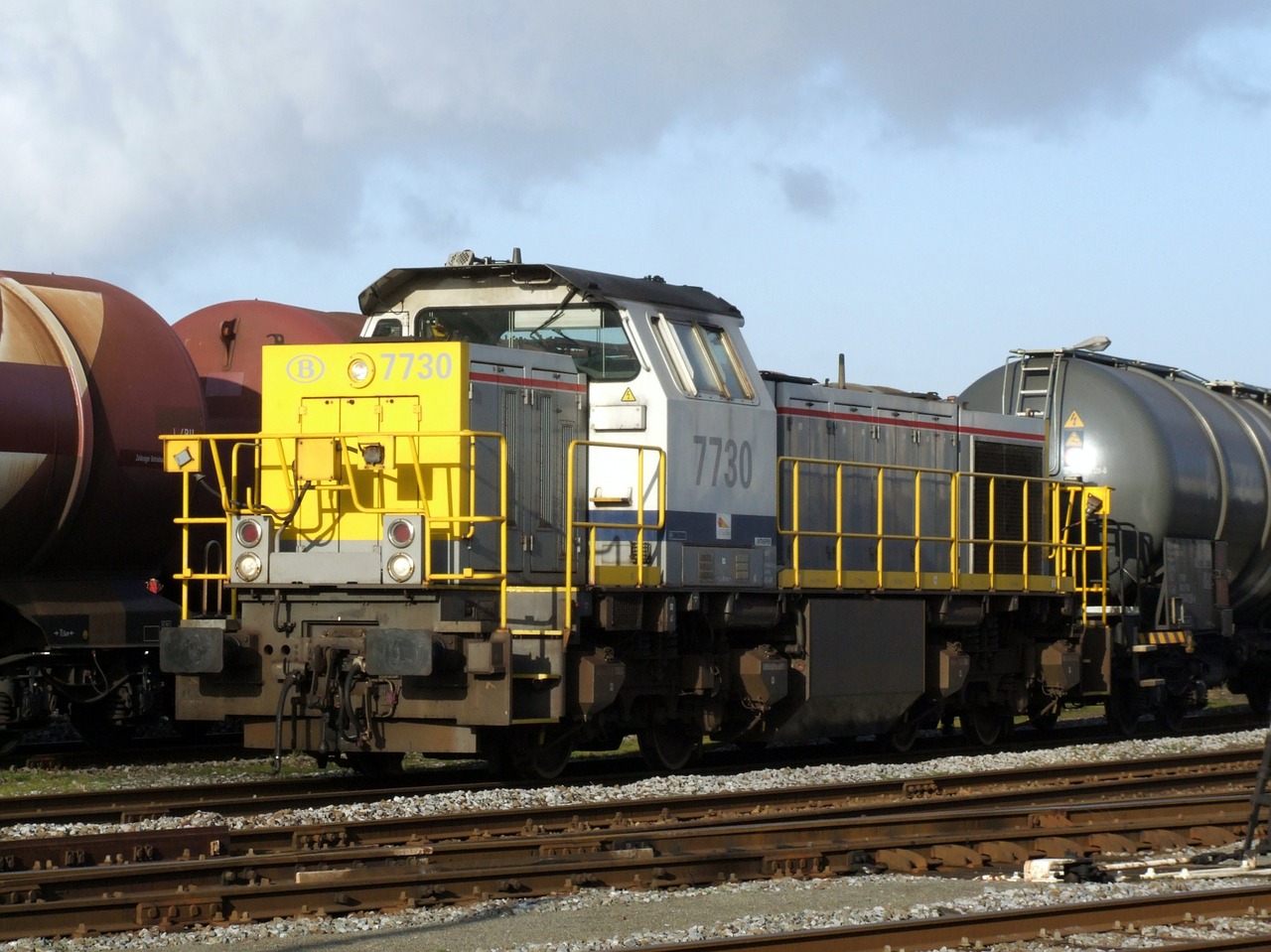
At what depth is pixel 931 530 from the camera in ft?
51.6

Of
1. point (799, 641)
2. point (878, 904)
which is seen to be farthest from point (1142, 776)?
point (878, 904)

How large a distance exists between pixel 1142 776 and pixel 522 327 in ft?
19.2

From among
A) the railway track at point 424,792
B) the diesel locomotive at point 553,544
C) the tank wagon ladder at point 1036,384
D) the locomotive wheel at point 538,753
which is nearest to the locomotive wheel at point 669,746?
the diesel locomotive at point 553,544

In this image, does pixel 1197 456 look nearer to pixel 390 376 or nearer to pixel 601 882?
pixel 390 376

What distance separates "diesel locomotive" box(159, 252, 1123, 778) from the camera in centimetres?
1139

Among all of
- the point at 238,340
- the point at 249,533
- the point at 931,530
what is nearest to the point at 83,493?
the point at 238,340

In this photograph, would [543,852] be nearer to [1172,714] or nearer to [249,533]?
[249,533]

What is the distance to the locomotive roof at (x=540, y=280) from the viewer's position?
12.3 m

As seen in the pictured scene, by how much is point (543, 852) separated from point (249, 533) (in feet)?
13.6

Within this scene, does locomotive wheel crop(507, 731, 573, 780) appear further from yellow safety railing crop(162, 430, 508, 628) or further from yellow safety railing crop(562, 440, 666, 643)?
yellow safety railing crop(162, 430, 508, 628)

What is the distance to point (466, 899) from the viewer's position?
308 inches

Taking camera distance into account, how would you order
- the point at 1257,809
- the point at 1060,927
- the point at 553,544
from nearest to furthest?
the point at 1060,927, the point at 1257,809, the point at 553,544

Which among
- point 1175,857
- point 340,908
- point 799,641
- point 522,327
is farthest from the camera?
point 799,641

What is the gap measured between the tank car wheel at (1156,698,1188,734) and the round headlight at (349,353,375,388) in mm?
10483
